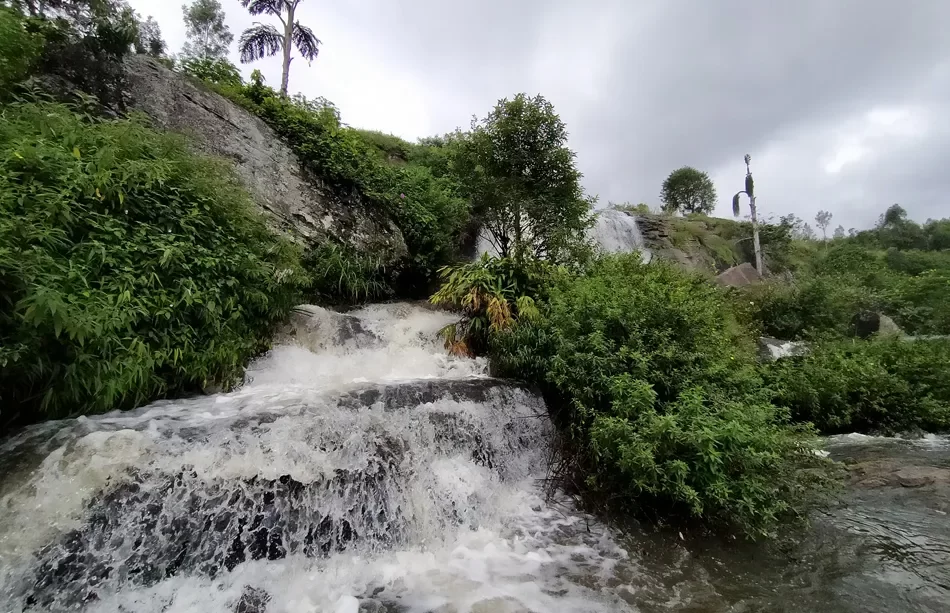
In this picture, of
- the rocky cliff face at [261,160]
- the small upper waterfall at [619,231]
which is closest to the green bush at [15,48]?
the rocky cliff face at [261,160]

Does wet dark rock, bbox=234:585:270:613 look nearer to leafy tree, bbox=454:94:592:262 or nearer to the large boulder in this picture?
leafy tree, bbox=454:94:592:262

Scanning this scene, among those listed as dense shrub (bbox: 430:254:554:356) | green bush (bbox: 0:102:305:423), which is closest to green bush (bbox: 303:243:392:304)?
dense shrub (bbox: 430:254:554:356)

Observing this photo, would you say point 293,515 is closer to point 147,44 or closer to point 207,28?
point 147,44

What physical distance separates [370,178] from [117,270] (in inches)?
291

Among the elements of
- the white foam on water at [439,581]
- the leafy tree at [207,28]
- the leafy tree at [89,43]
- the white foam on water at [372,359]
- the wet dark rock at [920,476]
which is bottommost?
the white foam on water at [439,581]

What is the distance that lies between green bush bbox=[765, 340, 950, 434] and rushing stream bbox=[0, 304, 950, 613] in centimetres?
241

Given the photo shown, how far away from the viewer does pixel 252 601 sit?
3035 millimetres

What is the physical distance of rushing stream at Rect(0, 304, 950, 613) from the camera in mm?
2967

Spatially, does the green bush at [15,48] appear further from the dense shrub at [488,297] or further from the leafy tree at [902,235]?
the leafy tree at [902,235]

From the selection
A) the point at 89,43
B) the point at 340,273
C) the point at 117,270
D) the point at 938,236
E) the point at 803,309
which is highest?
the point at 938,236

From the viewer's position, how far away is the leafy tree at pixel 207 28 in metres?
30.5

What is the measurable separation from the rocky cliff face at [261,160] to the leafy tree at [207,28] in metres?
27.4

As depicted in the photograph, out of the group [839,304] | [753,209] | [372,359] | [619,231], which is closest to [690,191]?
[753,209]

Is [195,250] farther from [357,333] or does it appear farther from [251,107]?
[251,107]
